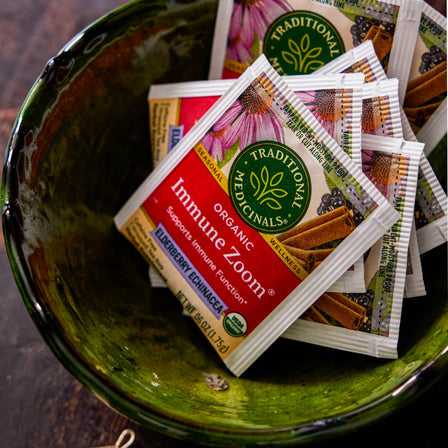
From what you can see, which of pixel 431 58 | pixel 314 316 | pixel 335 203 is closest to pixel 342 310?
pixel 314 316

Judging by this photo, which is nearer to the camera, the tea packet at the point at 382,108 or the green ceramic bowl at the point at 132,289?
the green ceramic bowl at the point at 132,289

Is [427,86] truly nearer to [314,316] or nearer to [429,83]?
[429,83]

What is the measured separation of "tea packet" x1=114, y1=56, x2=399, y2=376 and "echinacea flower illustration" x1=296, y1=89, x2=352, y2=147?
0.02m

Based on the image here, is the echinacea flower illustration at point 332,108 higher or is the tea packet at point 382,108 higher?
the echinacea flower illustration at point 332,108

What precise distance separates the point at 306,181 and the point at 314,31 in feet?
0.73

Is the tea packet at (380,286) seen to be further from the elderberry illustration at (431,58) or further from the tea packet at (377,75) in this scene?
the elderberry illustration at (431,58)

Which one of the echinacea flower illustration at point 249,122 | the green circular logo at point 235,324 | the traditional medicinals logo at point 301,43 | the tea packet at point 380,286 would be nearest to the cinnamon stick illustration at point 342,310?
the tea packet at point 380,286

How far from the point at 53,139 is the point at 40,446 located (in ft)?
1.43

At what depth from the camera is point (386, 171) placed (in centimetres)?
56

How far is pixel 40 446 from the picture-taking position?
627mm

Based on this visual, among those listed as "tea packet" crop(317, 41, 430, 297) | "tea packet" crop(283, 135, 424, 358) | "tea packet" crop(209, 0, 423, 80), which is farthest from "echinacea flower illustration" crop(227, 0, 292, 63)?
"tea packet" crop(283, 135, 424, 358)

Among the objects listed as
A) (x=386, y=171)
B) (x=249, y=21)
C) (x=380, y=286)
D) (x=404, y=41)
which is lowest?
(x=380, y=286)

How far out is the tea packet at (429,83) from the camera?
23.3 inches

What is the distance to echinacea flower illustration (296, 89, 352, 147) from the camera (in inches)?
21.7
